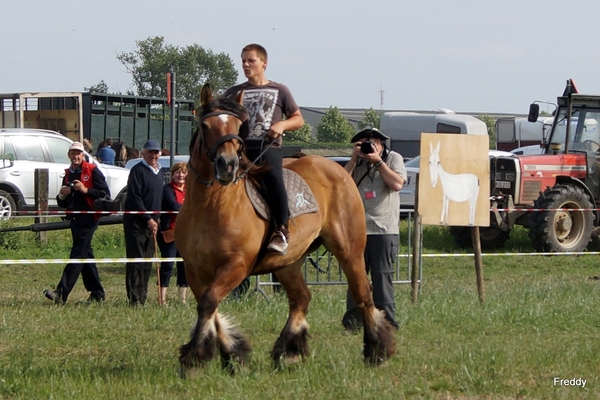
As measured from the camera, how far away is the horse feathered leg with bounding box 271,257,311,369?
25.2ft

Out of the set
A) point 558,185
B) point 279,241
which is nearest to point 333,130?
point 558,185

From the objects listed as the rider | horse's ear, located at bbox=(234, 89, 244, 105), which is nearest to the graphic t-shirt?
the rider

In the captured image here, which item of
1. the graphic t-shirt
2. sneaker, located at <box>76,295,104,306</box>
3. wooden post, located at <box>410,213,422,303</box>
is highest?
the graphic t-shirt

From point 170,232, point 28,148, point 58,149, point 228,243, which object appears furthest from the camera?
point 58,149

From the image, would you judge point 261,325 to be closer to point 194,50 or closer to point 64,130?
point 64,130

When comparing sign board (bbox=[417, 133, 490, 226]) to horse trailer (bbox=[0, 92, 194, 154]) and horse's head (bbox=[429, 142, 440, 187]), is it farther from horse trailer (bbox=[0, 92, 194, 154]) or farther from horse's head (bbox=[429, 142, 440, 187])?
horse trailer (bbox=[0, 92, 194, 154])

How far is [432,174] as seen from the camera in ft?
37.9

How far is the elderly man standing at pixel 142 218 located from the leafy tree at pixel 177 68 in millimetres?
73820

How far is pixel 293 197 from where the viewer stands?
7750 millimetres

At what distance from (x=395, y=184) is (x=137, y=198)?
3771 mm

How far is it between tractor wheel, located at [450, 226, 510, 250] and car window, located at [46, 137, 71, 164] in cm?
909

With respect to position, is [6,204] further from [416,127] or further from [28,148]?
[416,127]

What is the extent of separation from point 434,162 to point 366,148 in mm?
2397

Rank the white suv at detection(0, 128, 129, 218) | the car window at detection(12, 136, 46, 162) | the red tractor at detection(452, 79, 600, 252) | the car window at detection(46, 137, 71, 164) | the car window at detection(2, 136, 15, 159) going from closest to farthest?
the red tractor at detection(452, 79, 600, 252) < the white suv at detection(0, 128, 129, 218) < the car window at detection(2, 136, 15, 159) < the car window at detection(12, 136, 46, 162) < the car window at detection(46, 137, 71, 164)
